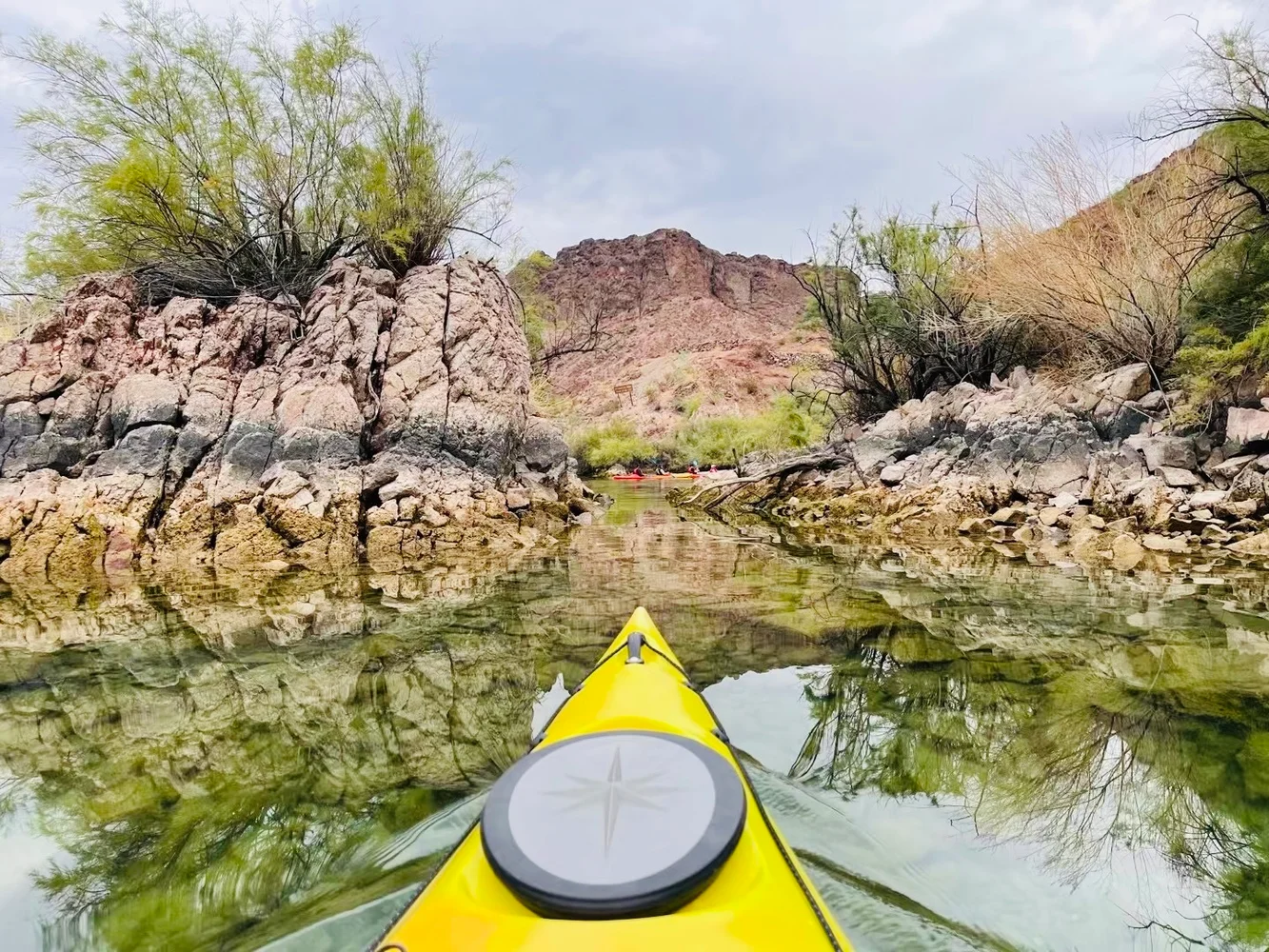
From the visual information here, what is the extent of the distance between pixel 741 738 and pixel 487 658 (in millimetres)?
1865

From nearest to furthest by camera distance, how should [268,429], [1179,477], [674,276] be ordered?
1. [1179,477]
2. [268,429]
3. [674,276]

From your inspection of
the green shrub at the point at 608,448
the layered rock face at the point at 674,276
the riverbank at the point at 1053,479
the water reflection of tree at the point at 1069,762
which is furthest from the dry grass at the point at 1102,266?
the layered rock face at the point at 674,276

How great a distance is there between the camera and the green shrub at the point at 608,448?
3781 cm

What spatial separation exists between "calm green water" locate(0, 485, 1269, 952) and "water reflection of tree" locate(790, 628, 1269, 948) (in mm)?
13

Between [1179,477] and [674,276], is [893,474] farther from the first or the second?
[674,276]

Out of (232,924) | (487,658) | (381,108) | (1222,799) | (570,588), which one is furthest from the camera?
(381,108)

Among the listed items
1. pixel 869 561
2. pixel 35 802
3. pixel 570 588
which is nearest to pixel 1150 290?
pixel 869 561

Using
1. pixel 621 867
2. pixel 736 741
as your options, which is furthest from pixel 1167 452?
pixel 621 867

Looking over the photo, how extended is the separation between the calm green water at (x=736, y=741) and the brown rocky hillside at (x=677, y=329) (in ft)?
137

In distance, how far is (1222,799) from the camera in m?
2.26

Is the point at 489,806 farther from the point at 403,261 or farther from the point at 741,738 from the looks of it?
the point at 403,261

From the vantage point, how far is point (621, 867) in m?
1.12

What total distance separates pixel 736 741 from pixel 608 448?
3496cm

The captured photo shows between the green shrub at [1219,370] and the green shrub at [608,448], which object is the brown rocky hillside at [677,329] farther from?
the green shrub at [1219,370]
